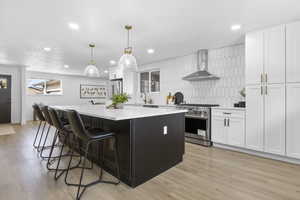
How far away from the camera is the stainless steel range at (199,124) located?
12.4 feet

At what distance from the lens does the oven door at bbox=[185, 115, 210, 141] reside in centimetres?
381

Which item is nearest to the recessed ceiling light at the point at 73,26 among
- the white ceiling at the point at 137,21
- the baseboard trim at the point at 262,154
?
the white ceiling at the point at 137,21

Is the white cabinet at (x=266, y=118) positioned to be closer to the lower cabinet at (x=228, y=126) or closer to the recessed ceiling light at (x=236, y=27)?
the lower cabinet at (x=228, y=126)

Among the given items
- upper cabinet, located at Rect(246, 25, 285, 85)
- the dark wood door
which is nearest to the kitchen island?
upper cabinet, located at Rect(246, 25, 285, 85)

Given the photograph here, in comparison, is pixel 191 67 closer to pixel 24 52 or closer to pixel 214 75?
pixel 214 75

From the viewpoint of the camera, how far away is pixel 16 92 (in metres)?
6.77

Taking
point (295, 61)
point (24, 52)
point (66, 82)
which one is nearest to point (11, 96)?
point (66, 82)

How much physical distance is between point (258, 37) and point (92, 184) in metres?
3.82

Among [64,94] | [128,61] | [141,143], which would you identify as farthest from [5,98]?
[141,143]

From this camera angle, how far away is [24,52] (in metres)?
4.61

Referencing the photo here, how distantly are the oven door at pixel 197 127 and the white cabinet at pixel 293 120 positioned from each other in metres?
1.47

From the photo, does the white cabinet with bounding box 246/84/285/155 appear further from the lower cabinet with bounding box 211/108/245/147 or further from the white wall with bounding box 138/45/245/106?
the white wall with bounding box 138/45/245/106

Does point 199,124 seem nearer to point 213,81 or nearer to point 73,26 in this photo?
point 213,81

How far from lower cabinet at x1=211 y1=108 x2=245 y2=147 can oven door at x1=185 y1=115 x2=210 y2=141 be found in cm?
14
